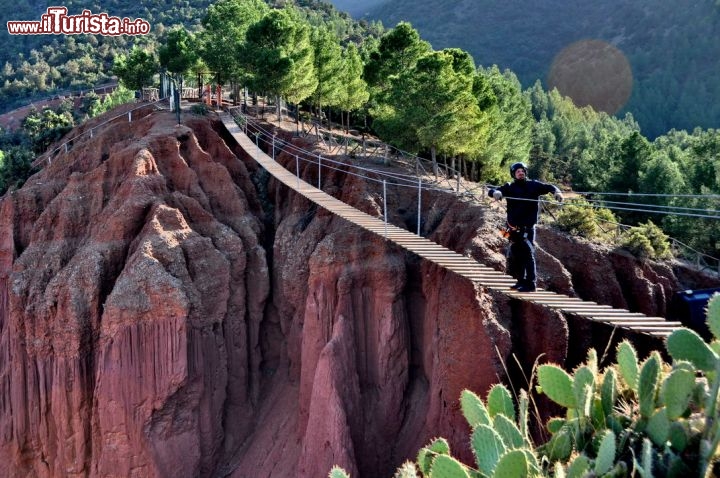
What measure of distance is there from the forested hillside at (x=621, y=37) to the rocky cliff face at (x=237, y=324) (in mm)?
88341

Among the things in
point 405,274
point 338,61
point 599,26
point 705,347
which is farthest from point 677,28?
point 705,347

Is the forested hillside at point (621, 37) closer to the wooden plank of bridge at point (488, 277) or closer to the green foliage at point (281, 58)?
the green foliage at point (281, 58)

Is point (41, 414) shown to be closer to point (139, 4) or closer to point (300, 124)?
point (300, 124)

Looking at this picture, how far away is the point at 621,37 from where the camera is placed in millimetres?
133125

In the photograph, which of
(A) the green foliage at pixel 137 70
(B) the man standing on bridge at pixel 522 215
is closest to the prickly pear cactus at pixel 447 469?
(B) the man standing on bridge at pixel 522 215

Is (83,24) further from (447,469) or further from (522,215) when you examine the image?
(447,469)

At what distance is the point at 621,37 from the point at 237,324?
131 meters

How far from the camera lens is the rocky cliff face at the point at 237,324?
17.7 metres

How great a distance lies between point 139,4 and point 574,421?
407ft

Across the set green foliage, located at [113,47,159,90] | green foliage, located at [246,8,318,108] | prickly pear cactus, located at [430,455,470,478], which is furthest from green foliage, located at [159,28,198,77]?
prickly pear cactus, located at [430,455,470,478]

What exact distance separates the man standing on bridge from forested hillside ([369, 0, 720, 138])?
307 ft

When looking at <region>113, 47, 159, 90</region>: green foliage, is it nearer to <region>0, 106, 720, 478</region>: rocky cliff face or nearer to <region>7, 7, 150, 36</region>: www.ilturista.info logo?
<region>0, 106, 720, 478</region>: rocky cliff face

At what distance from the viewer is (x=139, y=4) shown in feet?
382

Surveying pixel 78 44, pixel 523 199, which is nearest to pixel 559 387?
pixel 523 199
